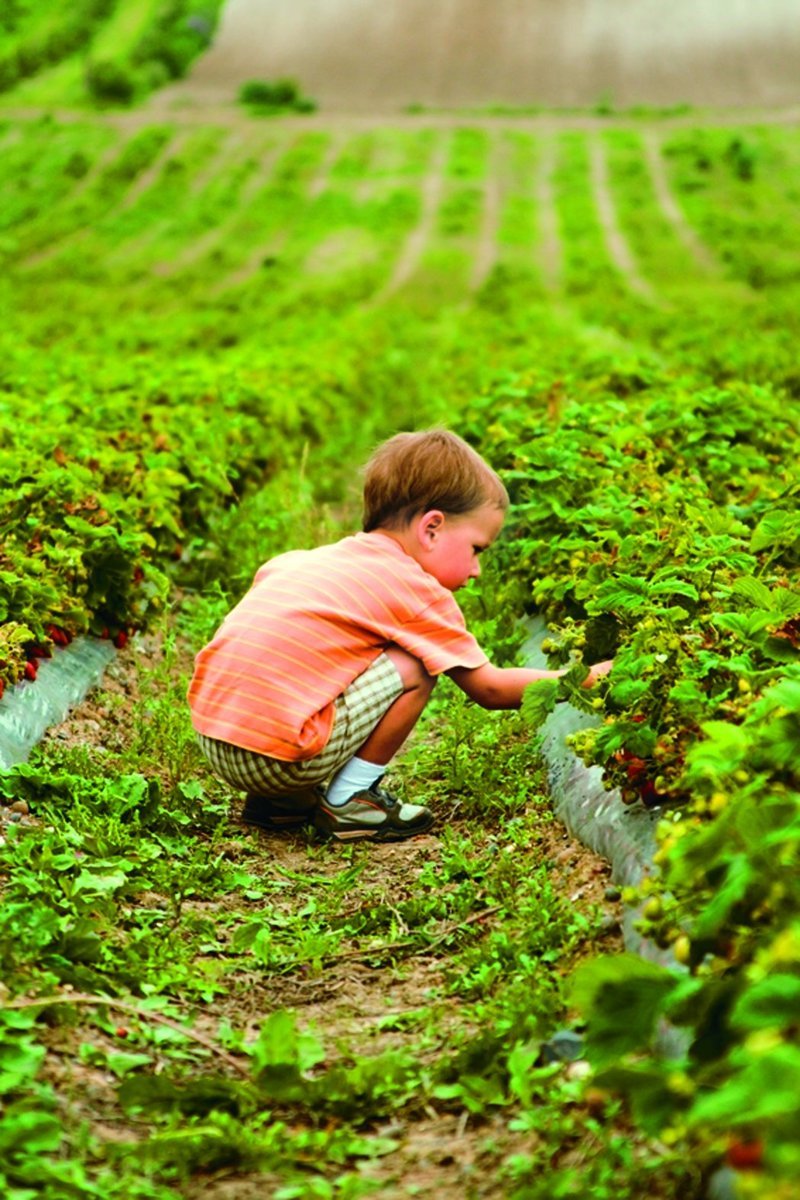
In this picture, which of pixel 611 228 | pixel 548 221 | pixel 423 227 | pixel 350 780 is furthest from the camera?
pixel 548 221

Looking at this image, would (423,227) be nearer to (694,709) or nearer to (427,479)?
(427,479)

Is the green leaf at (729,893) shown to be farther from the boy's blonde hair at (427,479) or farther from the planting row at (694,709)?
the boy's blonde hair at (427,479)

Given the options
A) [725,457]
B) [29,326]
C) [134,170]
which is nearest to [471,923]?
[725,457]

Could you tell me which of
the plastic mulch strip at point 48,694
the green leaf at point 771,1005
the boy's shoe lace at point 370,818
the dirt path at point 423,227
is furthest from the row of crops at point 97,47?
the green leaf at point 771,1005

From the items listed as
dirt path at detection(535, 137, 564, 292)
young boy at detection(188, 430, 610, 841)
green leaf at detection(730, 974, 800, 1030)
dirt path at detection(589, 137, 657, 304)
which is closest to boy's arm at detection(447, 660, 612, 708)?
young boy at detection(188, 430, 610, 841)

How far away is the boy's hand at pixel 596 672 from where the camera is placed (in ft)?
11.9

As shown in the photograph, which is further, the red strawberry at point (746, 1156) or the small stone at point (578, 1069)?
the small stone at point (578, 1069)

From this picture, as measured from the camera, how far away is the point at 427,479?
4.09m

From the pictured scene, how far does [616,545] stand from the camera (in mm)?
4453

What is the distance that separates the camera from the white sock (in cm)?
406

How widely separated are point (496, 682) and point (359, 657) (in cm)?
39

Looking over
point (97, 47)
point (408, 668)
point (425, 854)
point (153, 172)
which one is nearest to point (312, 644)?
point (408, 668)

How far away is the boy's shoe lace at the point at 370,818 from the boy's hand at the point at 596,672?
0.77 metres

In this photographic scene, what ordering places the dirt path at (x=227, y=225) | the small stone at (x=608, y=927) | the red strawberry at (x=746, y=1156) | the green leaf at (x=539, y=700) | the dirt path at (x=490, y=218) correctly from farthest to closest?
1. the dirt path at (x=227, y=225)
2. the dirt path at (x=490, y=218)
3. the green leaf at (x=539, y=700)
4. the small stone at (x=608, y=927)
5. the red strawberry at (x=746, y=1156)
